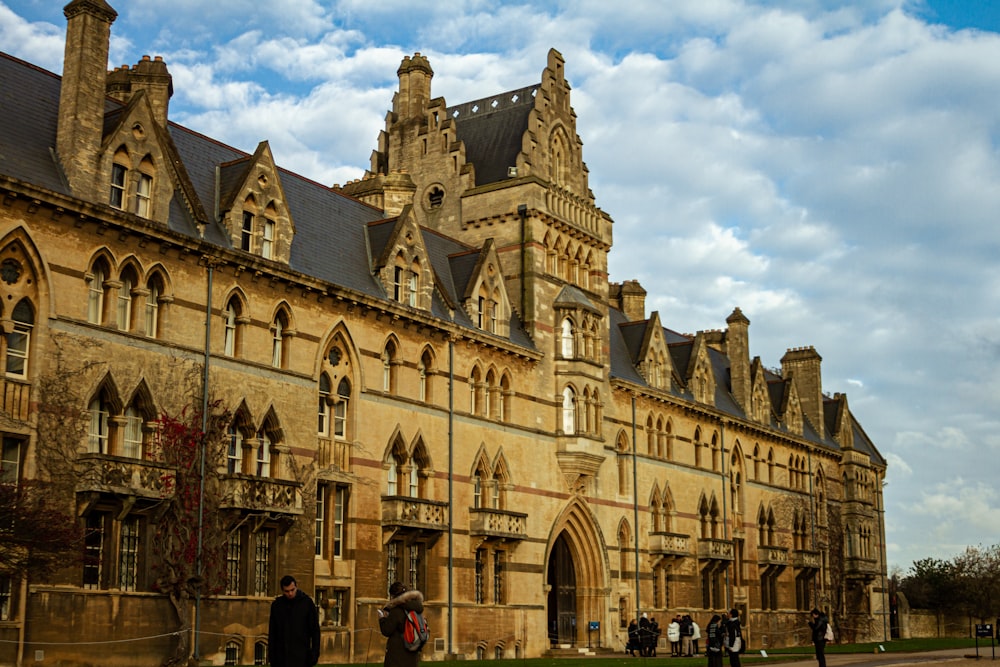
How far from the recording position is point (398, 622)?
1446 centimetres

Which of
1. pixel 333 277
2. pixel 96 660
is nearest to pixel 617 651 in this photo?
pixel 333 277

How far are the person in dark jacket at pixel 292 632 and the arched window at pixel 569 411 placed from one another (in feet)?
106

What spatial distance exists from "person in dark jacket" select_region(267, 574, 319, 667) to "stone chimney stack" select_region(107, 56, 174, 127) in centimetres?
2238

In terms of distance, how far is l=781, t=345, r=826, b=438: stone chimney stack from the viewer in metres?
73.6

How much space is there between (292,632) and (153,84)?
77.8 feet

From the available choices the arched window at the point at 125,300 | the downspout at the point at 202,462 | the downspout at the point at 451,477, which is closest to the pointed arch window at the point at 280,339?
the downspout at the point at 202,462

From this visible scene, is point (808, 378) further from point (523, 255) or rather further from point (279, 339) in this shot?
point (279, 339)

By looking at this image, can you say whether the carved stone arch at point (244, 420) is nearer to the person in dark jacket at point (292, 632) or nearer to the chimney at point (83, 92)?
the chimney at point (83, 92)

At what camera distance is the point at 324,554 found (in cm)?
3488

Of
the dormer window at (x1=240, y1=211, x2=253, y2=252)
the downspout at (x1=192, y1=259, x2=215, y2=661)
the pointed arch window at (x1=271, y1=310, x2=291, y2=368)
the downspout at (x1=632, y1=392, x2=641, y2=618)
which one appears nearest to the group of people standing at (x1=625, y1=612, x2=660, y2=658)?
the downspout at (x1=632, y1=392, x2=641, y2=618)

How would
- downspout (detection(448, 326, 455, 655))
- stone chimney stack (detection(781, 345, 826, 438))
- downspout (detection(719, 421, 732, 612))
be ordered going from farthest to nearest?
stone chimney stack (detection(781, 345, 826, 438))
downspout (detection(719, 421, 732, 612))
downspout (detection(448, 326, 455, 655))

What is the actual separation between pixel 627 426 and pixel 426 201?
12.5 metres

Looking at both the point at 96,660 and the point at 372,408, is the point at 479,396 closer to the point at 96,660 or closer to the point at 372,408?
the point at 372,408

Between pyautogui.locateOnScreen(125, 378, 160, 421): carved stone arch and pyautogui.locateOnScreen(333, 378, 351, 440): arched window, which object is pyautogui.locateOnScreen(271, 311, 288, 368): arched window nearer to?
pyautogui.locateOnScreen(333, 378, 351, 440): arched window
